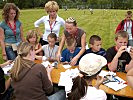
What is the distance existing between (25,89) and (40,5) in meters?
59.1

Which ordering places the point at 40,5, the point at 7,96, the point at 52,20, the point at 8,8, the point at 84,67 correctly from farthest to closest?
the point at 40,5, the point at 52,20, the point at 8,8, the point at 7,96, the point at 84,67

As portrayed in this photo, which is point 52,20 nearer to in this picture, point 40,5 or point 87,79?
Answer: point 87,79

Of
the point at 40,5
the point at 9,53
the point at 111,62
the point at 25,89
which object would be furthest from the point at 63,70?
the point at 40,5

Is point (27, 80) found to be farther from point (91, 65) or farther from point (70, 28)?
point (70, 28)

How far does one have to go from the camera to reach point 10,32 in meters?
6.01

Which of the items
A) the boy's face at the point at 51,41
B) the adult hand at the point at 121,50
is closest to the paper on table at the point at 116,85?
the adult hand at the point at 121,50

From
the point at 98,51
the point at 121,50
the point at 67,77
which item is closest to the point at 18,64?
the point at 67,77

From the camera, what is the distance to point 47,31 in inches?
256

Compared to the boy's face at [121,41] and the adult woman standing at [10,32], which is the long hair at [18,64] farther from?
the adult woman standing at [10,32]

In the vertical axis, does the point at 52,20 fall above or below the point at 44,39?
above

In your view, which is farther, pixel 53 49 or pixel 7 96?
pixel 53 49

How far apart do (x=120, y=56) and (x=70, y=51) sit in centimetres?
119

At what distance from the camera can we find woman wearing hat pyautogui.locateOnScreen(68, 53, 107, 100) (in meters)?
3.04

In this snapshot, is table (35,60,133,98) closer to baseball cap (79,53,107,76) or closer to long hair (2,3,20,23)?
baseball cap (79,53,107,76)
